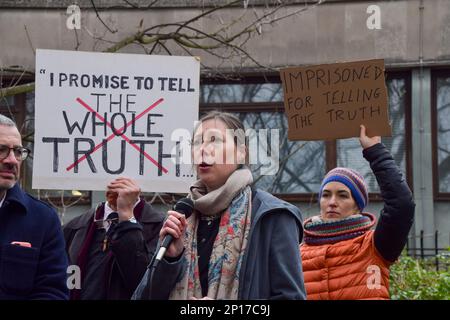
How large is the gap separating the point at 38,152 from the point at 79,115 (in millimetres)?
308

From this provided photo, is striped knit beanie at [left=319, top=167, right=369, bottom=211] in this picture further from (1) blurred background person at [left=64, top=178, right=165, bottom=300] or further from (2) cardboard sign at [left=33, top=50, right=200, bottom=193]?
(1) blurred background person at [left=64, top=178, right=165, bottom=300]

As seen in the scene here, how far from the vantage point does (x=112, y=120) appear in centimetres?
626

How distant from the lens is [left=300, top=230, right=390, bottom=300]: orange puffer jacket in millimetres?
5836

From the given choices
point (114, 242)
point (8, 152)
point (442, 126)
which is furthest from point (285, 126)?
point (8, 152)

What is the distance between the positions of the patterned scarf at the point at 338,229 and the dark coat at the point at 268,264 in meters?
1.22

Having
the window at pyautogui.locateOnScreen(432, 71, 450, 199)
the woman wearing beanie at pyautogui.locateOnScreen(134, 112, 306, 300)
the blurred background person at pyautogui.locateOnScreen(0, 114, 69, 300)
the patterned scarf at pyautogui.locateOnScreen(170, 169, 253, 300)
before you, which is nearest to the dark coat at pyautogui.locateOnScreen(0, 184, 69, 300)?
the blurred background person at pyautogui.locateOnScreen(0, 114, 69, 300)

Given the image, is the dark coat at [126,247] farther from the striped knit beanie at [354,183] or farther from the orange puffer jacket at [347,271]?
the striped knit beanie at [354,183]

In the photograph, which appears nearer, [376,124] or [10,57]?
[376,124]

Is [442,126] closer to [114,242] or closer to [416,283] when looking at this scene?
[416,283]

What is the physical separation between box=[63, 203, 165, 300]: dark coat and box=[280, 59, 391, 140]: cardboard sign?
945 millimetres

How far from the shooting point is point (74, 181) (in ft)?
20.1

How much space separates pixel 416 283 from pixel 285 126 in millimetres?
7091
